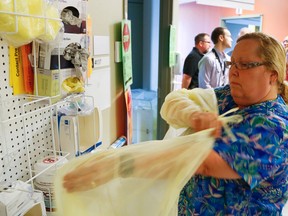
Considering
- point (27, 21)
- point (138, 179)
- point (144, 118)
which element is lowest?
point (144, 118)

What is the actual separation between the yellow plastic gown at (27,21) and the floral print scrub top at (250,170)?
1.88ft

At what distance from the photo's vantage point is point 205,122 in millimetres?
723

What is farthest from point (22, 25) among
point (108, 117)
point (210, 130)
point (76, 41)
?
point (108, 117)

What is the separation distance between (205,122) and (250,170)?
0.50 ft

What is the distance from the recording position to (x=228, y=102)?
0.91 m

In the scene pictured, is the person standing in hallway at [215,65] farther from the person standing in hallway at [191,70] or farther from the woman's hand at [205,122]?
the woman's hand at [205,122]

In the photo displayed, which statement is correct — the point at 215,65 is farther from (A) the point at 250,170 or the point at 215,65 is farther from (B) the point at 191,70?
(A) the point at 250,170

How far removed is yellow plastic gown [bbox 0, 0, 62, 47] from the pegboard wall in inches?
3.1

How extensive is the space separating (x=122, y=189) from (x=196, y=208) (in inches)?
11.6

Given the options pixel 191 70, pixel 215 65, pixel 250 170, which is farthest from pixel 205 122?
pixel 191 70

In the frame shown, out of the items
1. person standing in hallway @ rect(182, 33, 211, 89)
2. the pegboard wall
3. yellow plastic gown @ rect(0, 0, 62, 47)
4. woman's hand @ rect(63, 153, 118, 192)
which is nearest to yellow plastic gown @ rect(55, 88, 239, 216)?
woman's hand @ rect(63, 153, 118, 192)

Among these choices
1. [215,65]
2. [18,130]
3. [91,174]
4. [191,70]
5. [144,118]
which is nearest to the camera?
[91,174]

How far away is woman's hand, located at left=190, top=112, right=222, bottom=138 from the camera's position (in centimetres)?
69

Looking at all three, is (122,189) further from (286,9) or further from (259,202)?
(286,9)
